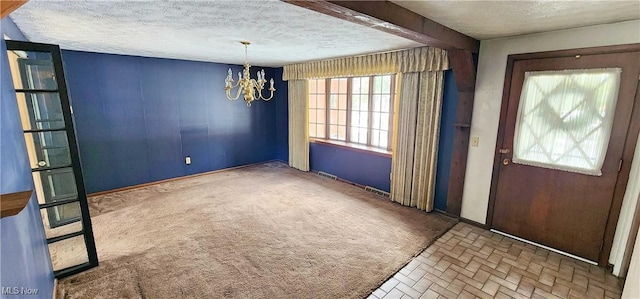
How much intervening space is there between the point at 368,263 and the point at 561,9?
242cm

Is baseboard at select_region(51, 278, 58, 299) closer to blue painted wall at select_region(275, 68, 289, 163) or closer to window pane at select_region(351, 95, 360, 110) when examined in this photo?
window pane at select_region(351, 95, 360, 110)

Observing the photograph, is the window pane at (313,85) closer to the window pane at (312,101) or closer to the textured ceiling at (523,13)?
the window pane at (312,101)

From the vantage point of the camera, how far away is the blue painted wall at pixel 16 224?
3.98 feet

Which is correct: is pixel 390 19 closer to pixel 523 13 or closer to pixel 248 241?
pixel 523 13

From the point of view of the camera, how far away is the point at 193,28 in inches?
96.8

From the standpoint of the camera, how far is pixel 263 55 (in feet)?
13.2

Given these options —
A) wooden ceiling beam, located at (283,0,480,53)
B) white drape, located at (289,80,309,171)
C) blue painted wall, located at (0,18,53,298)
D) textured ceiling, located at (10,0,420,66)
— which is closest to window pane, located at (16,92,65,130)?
textured ceiling, located at (10,0,420,66)

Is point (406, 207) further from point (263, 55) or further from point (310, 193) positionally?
point (263, 55)

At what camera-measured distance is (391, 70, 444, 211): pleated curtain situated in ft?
10.9

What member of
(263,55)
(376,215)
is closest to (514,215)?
(376,215)

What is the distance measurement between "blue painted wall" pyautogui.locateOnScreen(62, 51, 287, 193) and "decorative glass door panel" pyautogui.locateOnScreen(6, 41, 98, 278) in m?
1.18

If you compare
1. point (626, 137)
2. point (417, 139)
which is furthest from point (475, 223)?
point (626, 137)

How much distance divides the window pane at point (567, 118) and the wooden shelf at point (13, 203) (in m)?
3.55

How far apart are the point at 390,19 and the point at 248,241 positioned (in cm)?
240
